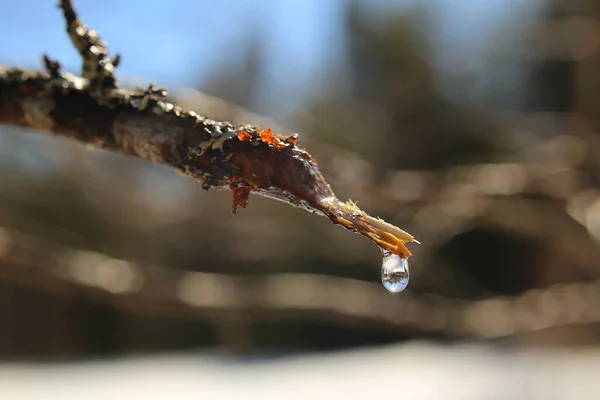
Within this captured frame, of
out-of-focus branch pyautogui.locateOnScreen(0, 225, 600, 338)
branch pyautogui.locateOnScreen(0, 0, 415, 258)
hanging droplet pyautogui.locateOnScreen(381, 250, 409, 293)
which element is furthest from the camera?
out-of-focus branch pyautogui.locateOnScreen(0, 225, 600, 338)

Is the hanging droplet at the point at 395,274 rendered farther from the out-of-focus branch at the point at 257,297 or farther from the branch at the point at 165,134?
the out-of-focus branch at the point at 257,297

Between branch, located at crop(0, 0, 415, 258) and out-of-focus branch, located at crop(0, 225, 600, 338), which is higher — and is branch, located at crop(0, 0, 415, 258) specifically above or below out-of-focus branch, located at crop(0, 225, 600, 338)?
below

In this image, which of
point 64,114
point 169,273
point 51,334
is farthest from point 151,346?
point 64,114

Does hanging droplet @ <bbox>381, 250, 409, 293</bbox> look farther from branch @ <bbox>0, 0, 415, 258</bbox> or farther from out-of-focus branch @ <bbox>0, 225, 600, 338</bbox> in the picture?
out-of-focus branch @ <bbox>0, 225, 600, 338</bbox>

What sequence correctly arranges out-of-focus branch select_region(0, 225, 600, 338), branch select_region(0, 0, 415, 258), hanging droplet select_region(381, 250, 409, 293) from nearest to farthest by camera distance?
branch select_region(0, 0, 415, 258)
hanging droplet select_region(381, 250, 409, 293)
out-of-focus branch select_region(0, 225, 600, 338)

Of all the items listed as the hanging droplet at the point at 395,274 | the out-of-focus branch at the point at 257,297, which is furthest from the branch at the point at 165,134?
the out-of-focus branch at the point at 257,297

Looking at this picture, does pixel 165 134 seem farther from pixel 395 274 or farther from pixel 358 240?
pixel 358 240

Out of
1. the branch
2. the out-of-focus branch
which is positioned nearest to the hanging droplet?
the branch

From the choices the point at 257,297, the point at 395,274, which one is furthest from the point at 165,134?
the point at 257,297

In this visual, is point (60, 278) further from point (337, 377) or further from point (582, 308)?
point (337, 377)
